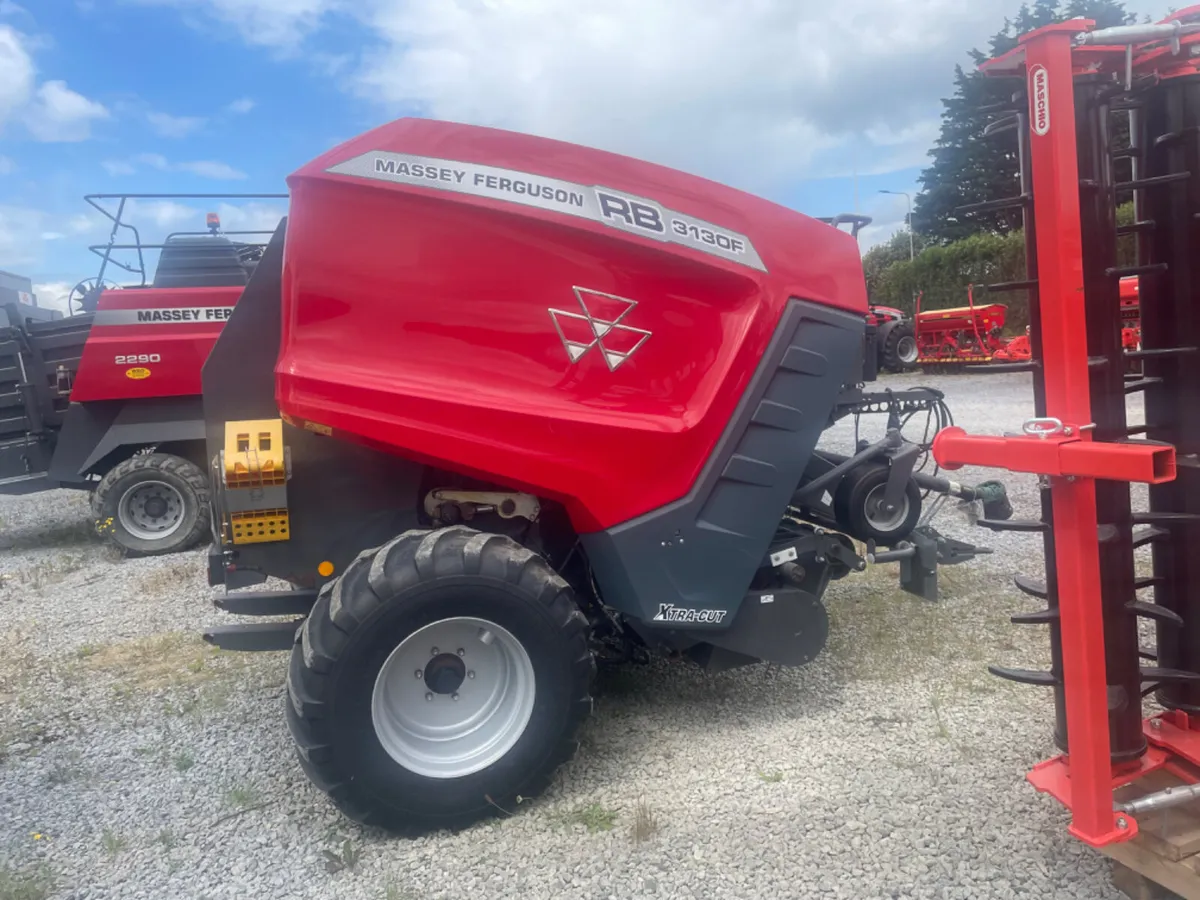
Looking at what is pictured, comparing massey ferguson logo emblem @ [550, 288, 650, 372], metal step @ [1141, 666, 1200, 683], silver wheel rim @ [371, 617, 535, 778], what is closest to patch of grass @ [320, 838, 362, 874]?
silver wheel rim @ [371, 617, 535, 778]

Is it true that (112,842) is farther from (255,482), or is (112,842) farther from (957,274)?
(957,274)

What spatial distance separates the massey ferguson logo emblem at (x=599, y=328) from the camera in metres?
2.94

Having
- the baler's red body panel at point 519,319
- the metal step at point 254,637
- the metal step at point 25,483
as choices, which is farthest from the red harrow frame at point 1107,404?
the metal step at point 25,483

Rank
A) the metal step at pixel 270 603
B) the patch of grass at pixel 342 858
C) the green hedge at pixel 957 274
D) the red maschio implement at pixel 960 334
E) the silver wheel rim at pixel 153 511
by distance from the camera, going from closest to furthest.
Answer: the patch of grass at pixel 342 858 → the metal step at pixel 270 603 → the silver wheel rim at pixel 153 511 → the red maschio implement at pixel 960 334 → the green hedge at pixel 957 274

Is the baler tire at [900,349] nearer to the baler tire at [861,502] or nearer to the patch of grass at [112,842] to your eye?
the baler tire at [861,502]

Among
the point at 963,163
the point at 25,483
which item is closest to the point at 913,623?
the point at 25,483

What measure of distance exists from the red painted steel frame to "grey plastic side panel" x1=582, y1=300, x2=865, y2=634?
1056 mm

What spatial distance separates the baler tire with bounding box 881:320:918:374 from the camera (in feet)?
58.2

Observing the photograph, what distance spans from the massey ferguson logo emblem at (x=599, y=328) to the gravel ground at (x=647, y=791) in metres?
1.46

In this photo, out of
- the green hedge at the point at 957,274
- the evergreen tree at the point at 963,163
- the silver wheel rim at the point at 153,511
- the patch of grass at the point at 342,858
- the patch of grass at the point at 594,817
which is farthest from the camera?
the evergreen tree at the point at 963,163

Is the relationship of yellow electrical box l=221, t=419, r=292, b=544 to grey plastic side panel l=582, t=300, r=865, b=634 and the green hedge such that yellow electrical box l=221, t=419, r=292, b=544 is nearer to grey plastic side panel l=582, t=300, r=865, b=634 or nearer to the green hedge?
grey plastic side panel l=582, t=300, r=865, b=634

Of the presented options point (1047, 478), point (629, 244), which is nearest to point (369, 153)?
point (629, 244)

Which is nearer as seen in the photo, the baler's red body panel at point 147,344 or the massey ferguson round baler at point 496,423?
the massey ferguson round baler at point 496,423

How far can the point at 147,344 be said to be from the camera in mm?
7355
